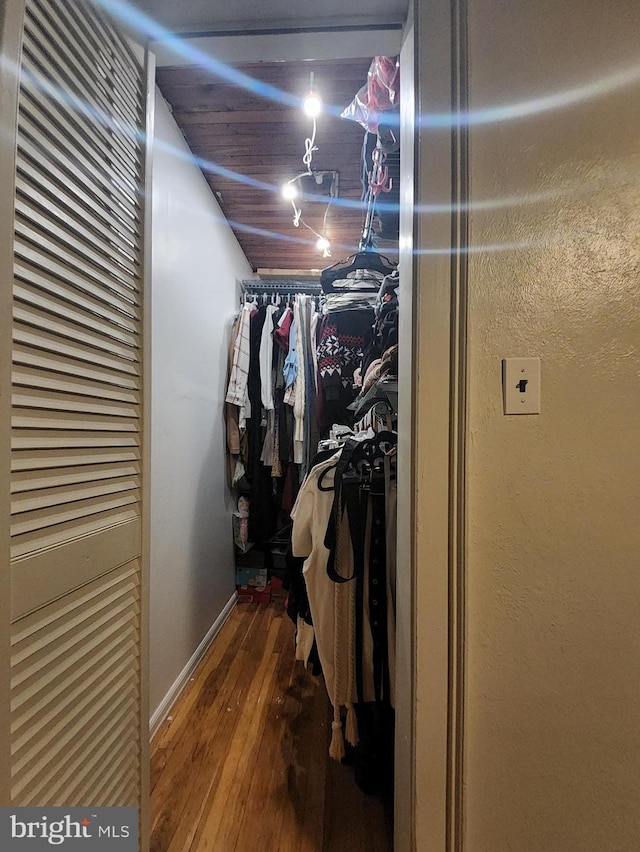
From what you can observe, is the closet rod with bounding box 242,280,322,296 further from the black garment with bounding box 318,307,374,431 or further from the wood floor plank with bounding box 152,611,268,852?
the wood floor plank with bounding box 152,611,268,852

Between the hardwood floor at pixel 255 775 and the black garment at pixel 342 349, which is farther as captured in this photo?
the black garment at pixel 342 349

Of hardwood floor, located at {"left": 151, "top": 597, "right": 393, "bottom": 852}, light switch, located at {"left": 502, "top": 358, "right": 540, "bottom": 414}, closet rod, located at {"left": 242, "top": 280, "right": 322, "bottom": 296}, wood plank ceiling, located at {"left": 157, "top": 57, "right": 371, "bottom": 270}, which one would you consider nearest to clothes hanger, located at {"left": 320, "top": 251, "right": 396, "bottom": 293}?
wood plank ceiling, located at {"left": 157, "top": 57, "right": 371, "bottom": 270}

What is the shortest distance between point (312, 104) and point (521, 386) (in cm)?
147

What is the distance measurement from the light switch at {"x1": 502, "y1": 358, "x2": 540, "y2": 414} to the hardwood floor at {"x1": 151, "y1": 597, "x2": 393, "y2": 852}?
130cm

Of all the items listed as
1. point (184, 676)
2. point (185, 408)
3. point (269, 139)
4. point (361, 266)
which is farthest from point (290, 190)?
point (184, 676)

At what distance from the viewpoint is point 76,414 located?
0.73 meters

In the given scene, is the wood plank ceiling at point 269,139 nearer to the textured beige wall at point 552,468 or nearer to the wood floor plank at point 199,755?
the textured beige wall at point 552,468

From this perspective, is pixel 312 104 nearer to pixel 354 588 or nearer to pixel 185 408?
pixel 185 408

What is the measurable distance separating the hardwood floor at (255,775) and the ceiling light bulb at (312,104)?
97.0 inches

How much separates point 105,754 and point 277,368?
196cm

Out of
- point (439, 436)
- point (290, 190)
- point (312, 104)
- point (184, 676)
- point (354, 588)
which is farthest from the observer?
point (290, 190)

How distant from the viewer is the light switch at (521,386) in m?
0.71

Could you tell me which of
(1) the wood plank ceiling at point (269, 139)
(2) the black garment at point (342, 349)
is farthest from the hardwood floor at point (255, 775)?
(1) the wood plank ceiling at point (269, 139)

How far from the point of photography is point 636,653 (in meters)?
0.72
